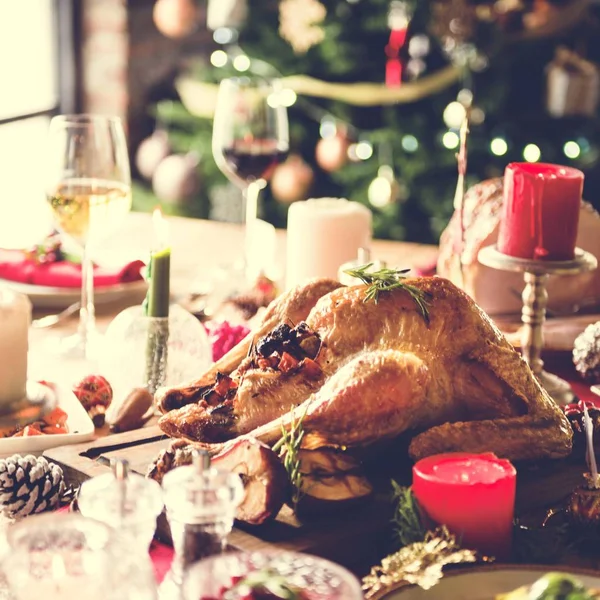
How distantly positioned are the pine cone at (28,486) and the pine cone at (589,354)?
2.75 feet

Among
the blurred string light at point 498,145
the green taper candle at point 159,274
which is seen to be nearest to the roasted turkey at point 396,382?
the green taper candle at point 159,274

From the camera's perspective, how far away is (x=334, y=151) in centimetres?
434

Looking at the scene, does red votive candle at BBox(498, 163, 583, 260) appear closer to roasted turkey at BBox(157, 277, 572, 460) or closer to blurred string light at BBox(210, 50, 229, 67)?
roasted turkey at BBox(157, 277, 572, 460)

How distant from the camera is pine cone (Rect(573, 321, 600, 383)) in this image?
1701mm

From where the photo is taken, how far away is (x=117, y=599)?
73cm

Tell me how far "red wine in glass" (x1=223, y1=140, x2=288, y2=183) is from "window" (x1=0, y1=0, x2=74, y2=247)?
245cm

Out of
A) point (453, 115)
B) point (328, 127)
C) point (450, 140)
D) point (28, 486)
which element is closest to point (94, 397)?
point (28, 486)

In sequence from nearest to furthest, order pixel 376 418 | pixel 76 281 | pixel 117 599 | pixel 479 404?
pixel 117 599, pixel 376 418, pixel 479 404, pixel 76 281

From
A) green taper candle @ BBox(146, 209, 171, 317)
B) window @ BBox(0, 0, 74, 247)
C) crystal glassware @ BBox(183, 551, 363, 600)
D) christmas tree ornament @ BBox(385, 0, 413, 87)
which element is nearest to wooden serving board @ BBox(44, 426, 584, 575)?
green taper candle @ BBox(146, 209, 171, 317)

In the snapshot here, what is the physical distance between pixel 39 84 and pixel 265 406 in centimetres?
372

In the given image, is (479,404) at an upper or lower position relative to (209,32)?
lower

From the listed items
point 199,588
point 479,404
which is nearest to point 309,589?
point 199,588

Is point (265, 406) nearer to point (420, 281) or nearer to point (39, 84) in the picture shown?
point (420, 281)

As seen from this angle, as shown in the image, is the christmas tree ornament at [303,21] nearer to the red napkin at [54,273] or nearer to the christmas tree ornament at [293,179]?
the christmas tree ornament at [293,179]
